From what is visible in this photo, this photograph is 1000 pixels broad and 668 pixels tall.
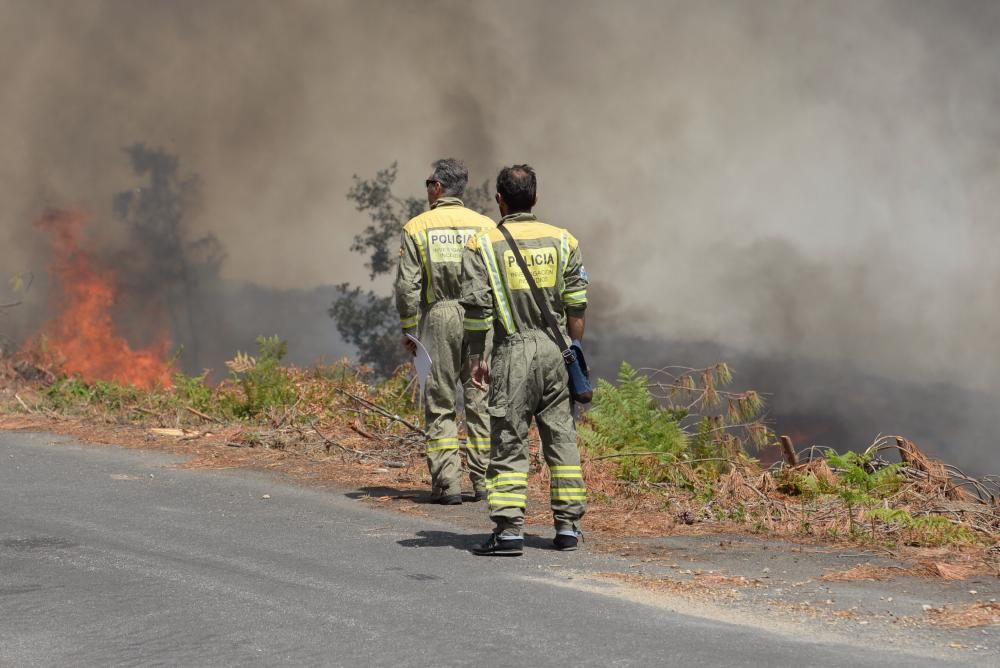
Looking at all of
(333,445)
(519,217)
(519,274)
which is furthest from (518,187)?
(333,445)

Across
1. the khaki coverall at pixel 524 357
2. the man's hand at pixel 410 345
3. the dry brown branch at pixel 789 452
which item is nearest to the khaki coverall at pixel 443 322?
the man's hand at pixel 410 345

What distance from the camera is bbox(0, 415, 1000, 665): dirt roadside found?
4980 mm

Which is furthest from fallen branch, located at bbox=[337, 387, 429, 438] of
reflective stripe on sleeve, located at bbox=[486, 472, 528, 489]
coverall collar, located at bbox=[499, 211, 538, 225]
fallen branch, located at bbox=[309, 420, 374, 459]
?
coverall collar, located at bbox=[499, 211, 538, 225]

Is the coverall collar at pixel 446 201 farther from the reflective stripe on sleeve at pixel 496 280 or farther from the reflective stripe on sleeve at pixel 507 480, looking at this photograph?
the reflective stripe on sleeve at pixel 507 480

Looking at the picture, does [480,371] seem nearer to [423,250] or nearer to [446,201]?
[423,250]

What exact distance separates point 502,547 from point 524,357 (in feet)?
3.44

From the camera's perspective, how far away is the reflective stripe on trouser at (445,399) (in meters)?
7.92

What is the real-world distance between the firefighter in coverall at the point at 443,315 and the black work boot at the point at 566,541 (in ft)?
4.94

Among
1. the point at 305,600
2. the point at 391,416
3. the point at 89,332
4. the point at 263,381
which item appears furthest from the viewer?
the point at 89,332

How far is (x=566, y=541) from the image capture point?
255 inches

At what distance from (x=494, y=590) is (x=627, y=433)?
4.00 meters

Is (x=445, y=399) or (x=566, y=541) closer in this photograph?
(x=566, y=541)

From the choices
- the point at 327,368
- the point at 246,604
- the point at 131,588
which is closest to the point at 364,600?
the point at 246,604

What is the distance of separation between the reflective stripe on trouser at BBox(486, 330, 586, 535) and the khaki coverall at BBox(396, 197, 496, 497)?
1504 millimetres
